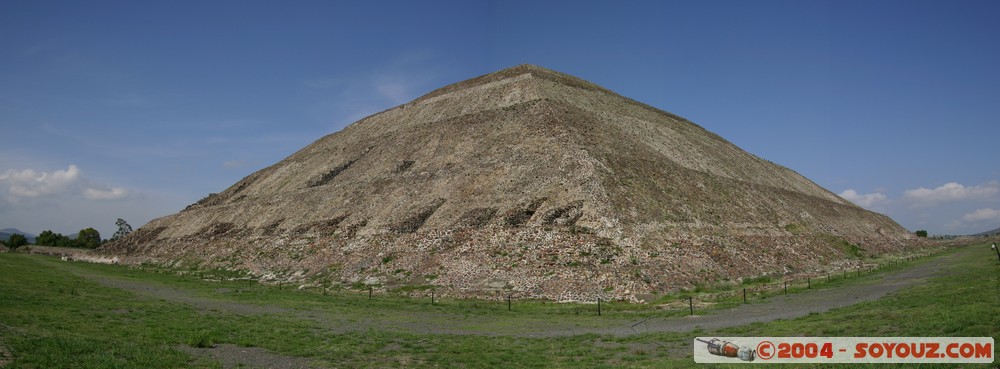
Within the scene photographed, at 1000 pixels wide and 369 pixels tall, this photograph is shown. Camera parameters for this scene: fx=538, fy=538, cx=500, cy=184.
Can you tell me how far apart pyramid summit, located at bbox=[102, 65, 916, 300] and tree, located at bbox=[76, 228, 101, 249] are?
6003 cm

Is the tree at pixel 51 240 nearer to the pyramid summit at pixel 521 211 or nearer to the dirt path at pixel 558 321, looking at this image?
the pyramid summit at pixel 521 211

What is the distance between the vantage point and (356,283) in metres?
41.9

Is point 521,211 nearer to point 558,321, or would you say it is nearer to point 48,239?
point 558,321

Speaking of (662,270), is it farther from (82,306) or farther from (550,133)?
(82,306)

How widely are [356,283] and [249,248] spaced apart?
833 inches

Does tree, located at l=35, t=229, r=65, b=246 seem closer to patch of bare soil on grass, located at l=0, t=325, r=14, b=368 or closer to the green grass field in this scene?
the green grass field

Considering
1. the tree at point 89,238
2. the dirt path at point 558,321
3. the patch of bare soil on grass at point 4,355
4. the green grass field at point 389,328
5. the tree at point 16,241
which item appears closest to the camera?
the patch of bare soil on grass at point 4,355

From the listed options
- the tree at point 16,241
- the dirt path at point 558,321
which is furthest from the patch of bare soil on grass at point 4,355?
the tree at point 16,241

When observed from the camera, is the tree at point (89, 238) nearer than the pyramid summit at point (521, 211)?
No

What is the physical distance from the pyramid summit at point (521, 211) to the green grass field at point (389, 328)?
5.66m

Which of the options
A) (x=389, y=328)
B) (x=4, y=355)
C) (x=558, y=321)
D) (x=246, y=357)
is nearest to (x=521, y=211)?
(x=558, y=321)

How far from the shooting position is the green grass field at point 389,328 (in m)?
16.2

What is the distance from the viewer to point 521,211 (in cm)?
4444

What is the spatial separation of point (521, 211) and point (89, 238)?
141 m
